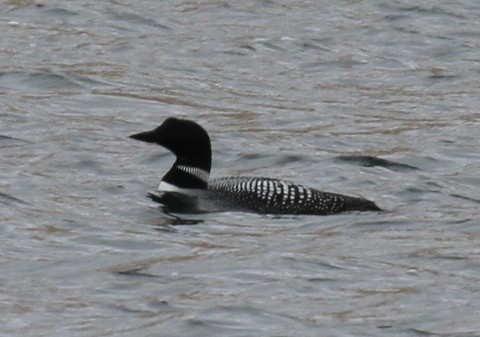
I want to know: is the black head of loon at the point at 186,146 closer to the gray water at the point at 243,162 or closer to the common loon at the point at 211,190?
the common loon at the point at 211,190

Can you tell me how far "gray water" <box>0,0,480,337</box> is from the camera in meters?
9.45

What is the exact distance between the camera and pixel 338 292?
9.77 metres

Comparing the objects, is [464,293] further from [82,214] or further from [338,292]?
[82,214]

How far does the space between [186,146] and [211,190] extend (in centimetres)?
38

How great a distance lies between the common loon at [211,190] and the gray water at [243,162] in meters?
0.12

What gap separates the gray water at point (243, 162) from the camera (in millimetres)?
9445

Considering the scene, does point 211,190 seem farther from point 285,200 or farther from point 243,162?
point 243,162

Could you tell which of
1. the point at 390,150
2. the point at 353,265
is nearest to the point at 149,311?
the point at 353,265

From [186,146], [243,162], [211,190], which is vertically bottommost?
[243,162]

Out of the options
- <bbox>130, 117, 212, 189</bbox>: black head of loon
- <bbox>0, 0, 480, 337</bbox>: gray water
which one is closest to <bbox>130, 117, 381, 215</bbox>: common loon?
<bbox>130, 117, 212, 189</bbox>: black head of loon

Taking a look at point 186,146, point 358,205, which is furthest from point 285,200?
point 186,146

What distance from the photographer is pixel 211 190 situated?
1243 cm

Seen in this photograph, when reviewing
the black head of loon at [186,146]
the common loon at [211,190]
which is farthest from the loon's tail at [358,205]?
the black head of loon at [186,146]

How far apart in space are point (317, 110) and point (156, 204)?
378cm
